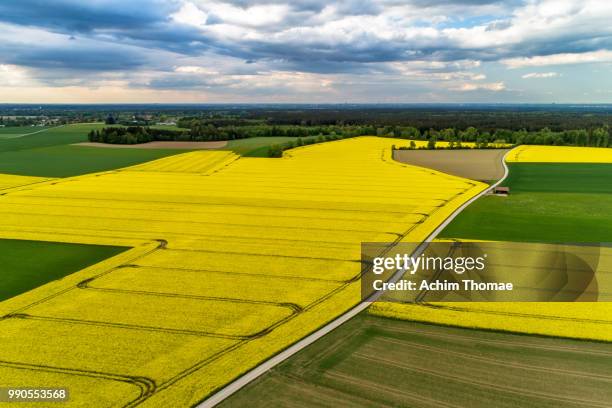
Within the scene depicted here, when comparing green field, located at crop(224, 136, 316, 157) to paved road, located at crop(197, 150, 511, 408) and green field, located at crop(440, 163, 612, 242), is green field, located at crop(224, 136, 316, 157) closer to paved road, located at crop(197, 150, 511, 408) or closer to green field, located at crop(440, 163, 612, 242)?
green field, located at crop(440, 163, 612, 242)

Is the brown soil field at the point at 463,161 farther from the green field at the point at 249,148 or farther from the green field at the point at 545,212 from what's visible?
the green field at the point at 249,148

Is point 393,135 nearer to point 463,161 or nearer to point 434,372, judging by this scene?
point 463,161

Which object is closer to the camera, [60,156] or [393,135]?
[60,156]

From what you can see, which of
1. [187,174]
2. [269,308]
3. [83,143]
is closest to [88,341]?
[269,308]

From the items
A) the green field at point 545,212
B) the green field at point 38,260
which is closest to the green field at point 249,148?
the green field at point 545,212

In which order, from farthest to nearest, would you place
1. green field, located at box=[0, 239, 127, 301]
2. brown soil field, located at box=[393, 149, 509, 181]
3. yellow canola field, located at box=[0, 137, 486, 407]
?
brown soil field, located at box=[393, 149, 509, 181] < green field, located at box=[0, 239, 127, 301] < yellow canola field, located at box=[0, 137, 486, 407]

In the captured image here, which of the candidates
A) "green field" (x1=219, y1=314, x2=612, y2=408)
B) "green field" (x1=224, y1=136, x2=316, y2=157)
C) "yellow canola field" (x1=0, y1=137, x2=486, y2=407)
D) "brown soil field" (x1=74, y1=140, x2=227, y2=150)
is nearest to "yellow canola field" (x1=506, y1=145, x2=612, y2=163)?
"yellow canola field" (x1=0, y1=137, x2=486, y2=407)

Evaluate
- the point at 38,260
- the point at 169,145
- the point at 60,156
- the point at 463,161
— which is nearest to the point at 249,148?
the point at 169,145
